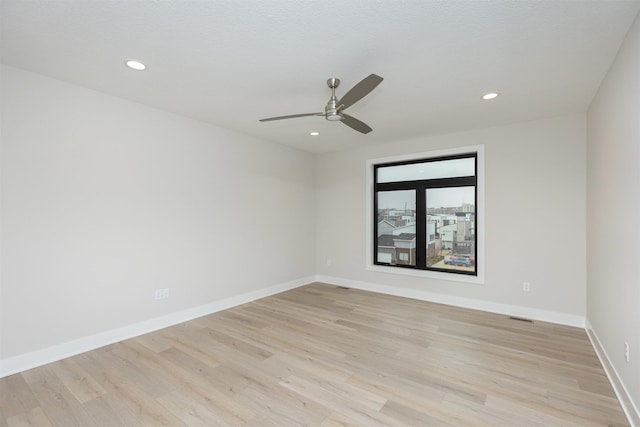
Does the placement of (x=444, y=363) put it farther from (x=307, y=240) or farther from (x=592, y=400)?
(x=307, y=240)

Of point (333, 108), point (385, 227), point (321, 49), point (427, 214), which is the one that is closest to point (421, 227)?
point (427, 214)

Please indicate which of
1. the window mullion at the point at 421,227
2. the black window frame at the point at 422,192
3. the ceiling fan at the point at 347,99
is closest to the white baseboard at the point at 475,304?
the black window frame at the point at 422,192

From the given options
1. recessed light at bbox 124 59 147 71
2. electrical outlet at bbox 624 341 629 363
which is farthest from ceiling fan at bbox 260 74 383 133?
electrical outlet at bbox 624 341 629 363

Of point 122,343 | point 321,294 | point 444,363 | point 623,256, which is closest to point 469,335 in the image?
point 444,363

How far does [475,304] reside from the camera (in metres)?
4.13

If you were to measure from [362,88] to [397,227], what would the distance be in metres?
3.23

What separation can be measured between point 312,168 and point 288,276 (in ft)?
6.92

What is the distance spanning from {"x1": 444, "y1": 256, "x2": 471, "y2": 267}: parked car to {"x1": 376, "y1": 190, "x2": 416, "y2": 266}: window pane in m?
0.53

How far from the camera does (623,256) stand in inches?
81.4

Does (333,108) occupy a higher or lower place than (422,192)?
higher

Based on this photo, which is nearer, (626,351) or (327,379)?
(626,351)

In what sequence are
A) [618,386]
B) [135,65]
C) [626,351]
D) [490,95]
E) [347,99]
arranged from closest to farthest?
[626,351], [618,386], [347,99], [135,65], [490,95]

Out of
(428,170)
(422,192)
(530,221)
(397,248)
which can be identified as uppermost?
(428,170)

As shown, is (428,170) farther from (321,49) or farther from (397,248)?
(321,49)
